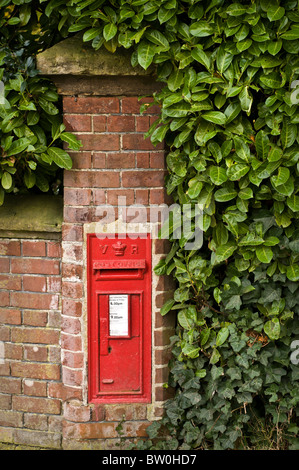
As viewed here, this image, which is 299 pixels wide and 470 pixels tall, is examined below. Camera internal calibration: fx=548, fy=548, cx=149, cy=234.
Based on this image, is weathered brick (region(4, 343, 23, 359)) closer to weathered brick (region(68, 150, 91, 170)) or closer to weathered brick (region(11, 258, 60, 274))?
weathered brick (region(11, 258, 60, 274))

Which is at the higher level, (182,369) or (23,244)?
(23,244)

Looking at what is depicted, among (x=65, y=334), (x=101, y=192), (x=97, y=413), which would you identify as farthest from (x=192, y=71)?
(x=97, y=413)

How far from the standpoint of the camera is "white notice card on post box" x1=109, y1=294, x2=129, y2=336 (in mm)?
3113

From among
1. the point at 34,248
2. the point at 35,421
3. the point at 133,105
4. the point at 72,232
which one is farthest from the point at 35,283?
the point at 133,105

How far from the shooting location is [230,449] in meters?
3.06

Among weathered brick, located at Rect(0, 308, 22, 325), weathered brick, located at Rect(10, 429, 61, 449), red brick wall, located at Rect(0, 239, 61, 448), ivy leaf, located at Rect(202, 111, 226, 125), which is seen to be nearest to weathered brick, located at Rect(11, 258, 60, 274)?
red brick wall, located at Rect(0, 239, 61, 448)

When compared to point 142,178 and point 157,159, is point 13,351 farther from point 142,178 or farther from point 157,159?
point 157,159

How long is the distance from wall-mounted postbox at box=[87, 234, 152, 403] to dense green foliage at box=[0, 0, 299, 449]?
6.0 inches

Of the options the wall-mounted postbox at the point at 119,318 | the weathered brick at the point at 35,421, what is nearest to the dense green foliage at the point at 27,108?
the wall-mounted postbox at the point at 119,318

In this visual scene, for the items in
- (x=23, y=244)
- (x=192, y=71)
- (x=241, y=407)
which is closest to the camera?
(x=192, y=71)

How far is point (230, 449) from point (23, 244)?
5.47 ft

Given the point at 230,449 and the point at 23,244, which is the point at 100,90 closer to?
the point at 23,244

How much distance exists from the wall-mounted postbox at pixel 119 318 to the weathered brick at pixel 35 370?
253 mm

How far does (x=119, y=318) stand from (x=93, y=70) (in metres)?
1.38
